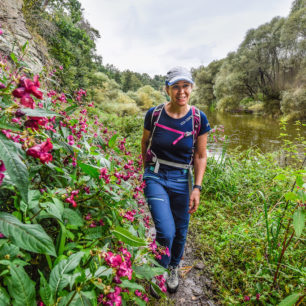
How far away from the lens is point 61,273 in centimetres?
82

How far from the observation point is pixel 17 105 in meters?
Answer: 0.65

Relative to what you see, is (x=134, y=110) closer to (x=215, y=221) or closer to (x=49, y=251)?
(x=215, y=221)

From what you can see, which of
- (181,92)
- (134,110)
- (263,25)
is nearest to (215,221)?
(181,92)

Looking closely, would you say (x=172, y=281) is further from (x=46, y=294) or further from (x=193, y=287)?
(x=46, y=294)

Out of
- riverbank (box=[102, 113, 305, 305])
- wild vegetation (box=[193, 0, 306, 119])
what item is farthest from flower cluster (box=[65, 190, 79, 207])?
wild vegetation (box=[193, 0, 306, 119])

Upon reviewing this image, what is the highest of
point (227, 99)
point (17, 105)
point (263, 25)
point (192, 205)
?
point (263, 25)

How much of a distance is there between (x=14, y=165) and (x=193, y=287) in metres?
2.26

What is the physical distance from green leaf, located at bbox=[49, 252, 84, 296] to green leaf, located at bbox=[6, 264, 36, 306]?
8cm

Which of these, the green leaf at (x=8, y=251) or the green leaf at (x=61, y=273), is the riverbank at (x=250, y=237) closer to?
the green leaf at (x=61, y=273)

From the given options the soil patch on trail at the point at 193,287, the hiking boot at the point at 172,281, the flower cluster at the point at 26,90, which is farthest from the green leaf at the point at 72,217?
the hiking boot at the point at 172,281

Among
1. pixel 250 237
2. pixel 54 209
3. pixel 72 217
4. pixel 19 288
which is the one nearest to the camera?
pixel 19 288

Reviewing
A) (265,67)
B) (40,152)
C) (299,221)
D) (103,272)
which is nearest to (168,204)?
(299,221)

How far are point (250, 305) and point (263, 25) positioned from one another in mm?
28842

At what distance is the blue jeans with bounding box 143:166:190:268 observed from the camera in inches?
66.3
